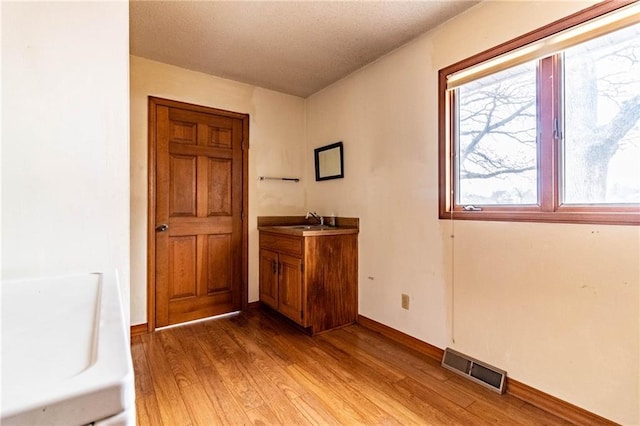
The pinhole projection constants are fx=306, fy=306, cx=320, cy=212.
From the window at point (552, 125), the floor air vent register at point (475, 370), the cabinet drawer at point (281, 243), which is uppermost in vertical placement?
the window at point (552, 125)

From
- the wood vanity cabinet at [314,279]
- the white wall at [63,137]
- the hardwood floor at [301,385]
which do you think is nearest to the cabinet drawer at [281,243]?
the wood vanity cabinet at [314,279]

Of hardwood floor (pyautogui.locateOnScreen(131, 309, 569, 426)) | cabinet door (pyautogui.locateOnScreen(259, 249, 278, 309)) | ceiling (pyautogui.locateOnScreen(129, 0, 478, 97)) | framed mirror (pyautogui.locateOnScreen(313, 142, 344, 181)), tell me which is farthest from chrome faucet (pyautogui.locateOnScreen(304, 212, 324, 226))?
ceiling (pyautogui.locateOnScreen(129, 0, 478, 97))

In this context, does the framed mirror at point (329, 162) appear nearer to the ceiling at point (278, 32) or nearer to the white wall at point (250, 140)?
the white wall at point (250, 140)

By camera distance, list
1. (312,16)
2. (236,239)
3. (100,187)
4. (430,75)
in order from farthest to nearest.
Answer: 1. (236,239)
2. (430,75)
3. (312,16)
4. (100,187)

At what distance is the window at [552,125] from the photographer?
1.38 metres

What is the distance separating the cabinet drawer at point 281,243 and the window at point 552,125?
1.15 meters

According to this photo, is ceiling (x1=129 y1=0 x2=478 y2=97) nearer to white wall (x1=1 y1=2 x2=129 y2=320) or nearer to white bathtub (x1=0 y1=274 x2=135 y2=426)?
white wall (x1=1 y1=2 x2=129 y2=320)

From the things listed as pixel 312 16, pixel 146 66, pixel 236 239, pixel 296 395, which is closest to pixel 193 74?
pixel 146 66

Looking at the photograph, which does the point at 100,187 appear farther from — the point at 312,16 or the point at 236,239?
the point at 236,239

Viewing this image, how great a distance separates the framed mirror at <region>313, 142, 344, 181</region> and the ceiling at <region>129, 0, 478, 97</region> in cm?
68

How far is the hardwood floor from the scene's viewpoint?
150cm

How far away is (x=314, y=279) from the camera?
8.09 ft

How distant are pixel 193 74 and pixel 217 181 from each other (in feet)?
3.19

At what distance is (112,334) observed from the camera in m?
0.54
